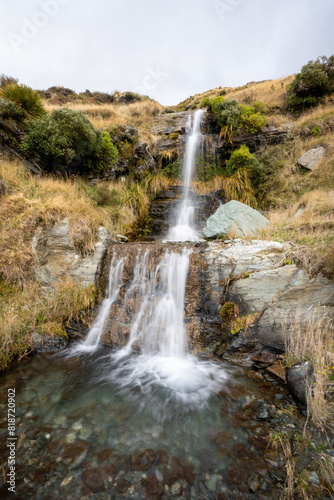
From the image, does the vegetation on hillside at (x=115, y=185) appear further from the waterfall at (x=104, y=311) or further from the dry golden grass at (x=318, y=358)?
the dry golden grass at (x=318, y=358)

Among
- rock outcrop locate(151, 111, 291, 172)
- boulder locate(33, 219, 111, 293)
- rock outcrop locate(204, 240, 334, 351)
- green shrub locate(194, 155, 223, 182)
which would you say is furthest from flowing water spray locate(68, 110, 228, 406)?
rock outcrop locate(151, 111, 291, 172)

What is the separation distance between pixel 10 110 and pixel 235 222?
8947 mm

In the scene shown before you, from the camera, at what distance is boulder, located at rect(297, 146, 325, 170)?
28.4 ft

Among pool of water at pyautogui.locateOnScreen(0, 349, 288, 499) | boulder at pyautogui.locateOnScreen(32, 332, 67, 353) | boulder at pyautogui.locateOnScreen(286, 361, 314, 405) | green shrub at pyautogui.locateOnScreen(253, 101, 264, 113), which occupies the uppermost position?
green shrub at pyautogui.locateOnScreen(253, 101, 264, 113)

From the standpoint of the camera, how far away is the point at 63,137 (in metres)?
7.35

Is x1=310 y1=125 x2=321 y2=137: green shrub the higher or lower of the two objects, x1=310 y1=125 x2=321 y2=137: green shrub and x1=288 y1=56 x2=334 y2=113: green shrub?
the lower

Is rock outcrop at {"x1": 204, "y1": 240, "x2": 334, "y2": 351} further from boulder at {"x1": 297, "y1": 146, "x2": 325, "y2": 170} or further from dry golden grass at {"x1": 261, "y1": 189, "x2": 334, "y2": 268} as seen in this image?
boulder at {"x1": 297, "y1": 146, "x2": 325, "y2": 170}

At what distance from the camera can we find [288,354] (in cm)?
378

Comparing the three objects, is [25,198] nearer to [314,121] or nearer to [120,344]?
[120,344]

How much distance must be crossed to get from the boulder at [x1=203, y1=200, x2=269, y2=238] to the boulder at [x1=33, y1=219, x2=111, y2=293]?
3766 mm

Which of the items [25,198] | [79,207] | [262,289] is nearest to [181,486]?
[262,289]

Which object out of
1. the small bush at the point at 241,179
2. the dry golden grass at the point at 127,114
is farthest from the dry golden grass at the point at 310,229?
the dry golden grass at the point at 127,114

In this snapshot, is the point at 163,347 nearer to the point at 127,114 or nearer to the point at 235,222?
the point at 235,222

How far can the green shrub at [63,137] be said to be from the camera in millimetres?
7152
